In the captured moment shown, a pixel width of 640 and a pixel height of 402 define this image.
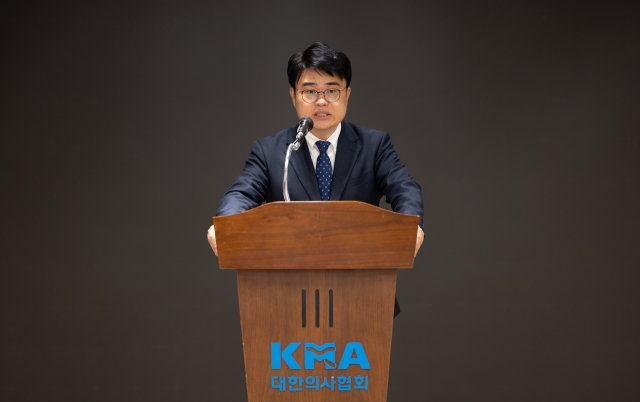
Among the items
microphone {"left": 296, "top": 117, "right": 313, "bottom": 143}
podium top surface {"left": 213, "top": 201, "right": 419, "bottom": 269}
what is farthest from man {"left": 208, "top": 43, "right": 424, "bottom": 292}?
podium top surface {"left": 213, "top": 201, "right": 419, "bottom": 269}

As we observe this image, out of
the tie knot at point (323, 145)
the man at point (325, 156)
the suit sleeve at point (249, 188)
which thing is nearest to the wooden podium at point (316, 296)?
the suit sleeve at point (249, 188)

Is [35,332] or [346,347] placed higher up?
[346,347]

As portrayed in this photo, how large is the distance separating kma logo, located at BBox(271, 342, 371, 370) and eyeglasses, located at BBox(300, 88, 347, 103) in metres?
0.83

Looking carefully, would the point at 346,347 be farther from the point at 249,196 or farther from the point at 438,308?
the point at 438,308

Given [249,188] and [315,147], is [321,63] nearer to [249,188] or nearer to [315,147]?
[315,147]

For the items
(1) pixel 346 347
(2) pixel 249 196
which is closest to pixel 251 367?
(1) pixel 346 347

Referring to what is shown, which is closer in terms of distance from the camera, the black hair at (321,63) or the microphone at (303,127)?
the microphone at (303,127)

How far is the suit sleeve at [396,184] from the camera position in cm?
186

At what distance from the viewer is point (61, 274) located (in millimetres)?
3422

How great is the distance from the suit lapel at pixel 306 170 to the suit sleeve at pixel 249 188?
0.37 ft

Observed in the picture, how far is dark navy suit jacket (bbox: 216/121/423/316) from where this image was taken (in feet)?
6.68

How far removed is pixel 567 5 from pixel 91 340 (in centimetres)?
317

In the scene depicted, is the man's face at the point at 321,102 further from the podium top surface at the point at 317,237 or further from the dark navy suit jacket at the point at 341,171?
the podium top surface at the point at 317,237

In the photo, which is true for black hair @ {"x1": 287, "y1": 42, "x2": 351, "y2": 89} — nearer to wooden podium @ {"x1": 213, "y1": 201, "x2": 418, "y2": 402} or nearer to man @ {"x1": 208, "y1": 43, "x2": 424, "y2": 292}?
man @ {"x1": 208, "y1": 43, "x2": 424, "y2": 292}
